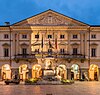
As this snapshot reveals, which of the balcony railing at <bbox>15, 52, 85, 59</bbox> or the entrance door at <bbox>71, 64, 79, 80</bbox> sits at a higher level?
the balcony railing at <bbox>15, 52, 85, 59</bbox>

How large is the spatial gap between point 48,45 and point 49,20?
5.38m

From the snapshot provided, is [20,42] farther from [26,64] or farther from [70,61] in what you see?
[70,61]

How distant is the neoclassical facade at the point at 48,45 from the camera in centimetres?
9200

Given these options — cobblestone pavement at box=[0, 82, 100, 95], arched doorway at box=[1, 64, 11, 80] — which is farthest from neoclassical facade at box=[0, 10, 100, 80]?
cobblestone pavement at box=[0, 82, 100, 95]

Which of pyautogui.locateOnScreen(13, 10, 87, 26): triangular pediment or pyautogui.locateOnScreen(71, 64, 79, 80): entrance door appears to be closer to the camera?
pyautogui.locateOnScreen(71, 64, 79, 80): entrance door

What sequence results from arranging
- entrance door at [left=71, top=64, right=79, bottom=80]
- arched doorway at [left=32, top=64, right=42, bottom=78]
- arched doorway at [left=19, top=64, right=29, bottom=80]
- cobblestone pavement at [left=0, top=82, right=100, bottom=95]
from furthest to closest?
arched doorway at [left=19, top=64, right=29, bottom=80], arched doorway at [left=32, top=64, right=42, bottom=78], entrance door at [left=71, top=64, right=79, bottom=80], cobblestone pavement at [left=0, top=82, right=100, bottom=95]

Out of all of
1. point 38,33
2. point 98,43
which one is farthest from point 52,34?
point 98,43

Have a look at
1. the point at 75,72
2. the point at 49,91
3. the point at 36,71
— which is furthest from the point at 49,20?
the point at 49,91

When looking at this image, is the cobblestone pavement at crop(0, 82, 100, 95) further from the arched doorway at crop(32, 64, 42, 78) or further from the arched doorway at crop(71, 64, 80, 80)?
the arched doorway at crop(32, 64, 42, 78)

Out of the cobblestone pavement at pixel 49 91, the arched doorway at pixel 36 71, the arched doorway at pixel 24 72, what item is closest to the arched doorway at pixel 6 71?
the arched doorway at pixel 24 72

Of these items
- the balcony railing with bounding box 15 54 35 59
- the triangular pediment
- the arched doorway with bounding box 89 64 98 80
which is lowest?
the arched doorway with bounding box 89 64 98 80

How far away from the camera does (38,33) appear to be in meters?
91.9

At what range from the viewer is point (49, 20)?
92.9 metres

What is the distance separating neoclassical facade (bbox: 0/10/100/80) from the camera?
302 feet
